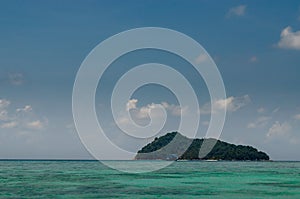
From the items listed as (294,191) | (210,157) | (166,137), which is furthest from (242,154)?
(294,191)

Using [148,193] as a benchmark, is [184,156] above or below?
above

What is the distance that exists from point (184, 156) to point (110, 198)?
146 meters

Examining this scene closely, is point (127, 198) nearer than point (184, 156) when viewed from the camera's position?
Yes

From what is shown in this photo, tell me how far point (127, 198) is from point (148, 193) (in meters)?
2.80

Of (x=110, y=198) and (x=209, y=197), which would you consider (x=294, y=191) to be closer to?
(x=209, y=197)

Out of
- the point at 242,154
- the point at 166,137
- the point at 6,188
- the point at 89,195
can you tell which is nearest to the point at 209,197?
the point at 89,195

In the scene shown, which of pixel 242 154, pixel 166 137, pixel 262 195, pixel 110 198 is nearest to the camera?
pixel 110 198

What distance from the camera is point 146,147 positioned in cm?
19100

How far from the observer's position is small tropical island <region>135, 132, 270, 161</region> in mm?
164000

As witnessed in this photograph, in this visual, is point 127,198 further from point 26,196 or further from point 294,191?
point 294,191

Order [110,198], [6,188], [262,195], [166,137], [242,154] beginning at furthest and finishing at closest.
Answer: [166,137]
[242,154]
[6,188]
[262,195]
[110,198]

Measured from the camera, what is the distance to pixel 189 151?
6831 inches

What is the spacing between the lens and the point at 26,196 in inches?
1020

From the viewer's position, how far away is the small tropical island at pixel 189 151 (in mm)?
164000
